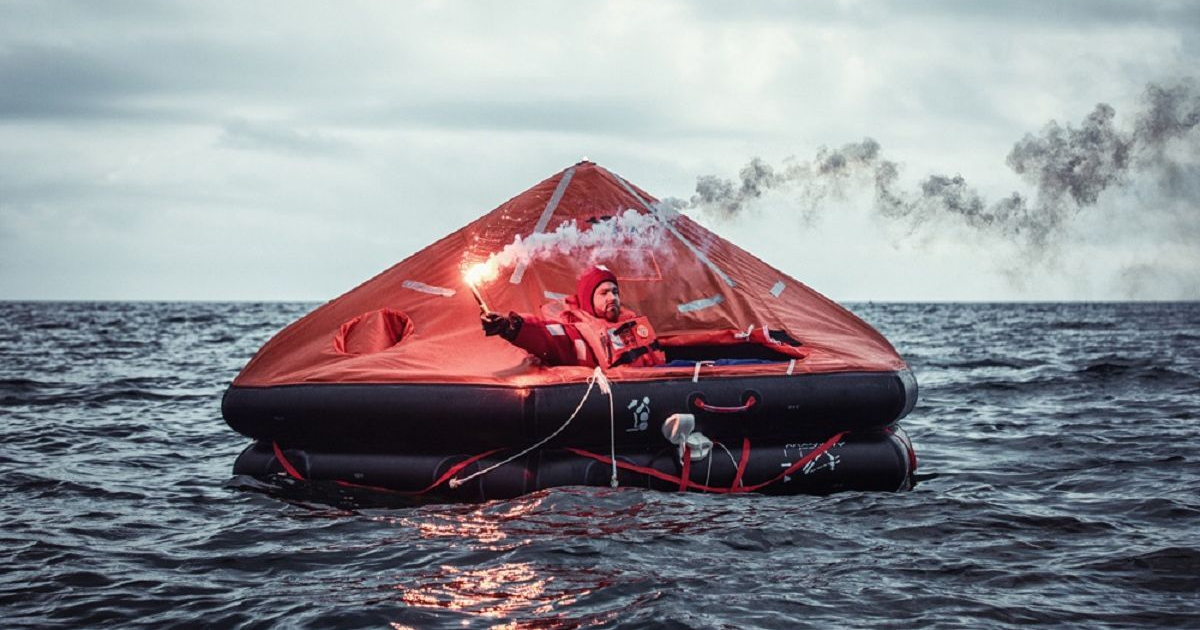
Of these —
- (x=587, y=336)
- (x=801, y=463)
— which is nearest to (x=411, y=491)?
(x=587, y=336)

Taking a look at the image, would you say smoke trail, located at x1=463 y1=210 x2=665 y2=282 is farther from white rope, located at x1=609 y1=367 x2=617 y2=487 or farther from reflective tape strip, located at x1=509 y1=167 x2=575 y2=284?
white rope, located at x1=609 y1=367 x2=617 y2=487

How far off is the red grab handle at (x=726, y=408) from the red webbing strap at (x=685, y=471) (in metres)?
0.29

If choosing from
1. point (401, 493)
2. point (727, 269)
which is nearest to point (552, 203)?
point (727, 269)

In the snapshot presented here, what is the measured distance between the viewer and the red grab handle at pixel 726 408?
7.50 meters

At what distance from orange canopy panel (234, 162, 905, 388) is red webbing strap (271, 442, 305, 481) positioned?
1.66 feet

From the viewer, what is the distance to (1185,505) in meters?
7.74

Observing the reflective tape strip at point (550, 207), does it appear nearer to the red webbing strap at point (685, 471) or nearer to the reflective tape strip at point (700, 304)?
the reflective tape strip at point (700, 304)

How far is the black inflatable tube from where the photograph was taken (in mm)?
7281

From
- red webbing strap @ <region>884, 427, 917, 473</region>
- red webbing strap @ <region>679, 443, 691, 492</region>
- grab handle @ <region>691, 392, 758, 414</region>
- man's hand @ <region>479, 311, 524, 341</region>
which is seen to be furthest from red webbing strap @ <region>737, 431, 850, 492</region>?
man's hand @ <region>479, 311, 524, 341</region>

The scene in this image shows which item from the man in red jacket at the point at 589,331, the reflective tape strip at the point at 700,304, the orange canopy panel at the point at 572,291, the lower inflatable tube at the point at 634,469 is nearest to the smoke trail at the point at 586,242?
the orange canopy panel at the point at 572,291

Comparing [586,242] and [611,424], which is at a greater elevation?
[586,242]

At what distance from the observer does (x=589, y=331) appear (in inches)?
314

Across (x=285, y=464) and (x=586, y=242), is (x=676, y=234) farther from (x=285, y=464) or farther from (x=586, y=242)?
(x=285, y=464)

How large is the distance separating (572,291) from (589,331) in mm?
1746
